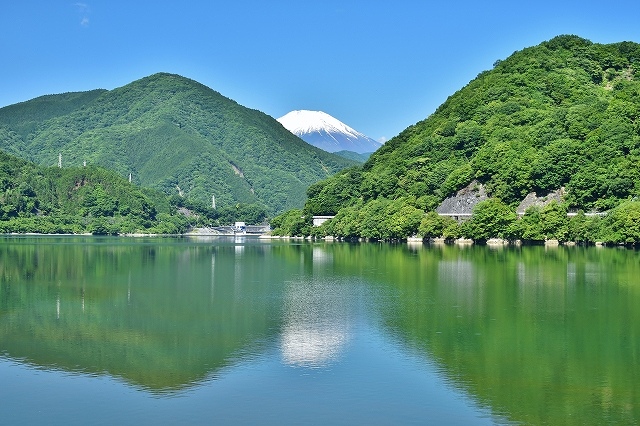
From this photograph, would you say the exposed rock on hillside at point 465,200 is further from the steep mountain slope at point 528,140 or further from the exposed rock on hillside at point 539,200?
the exposed rock on hillside at point 539,200

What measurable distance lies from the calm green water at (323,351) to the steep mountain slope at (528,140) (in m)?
53.3

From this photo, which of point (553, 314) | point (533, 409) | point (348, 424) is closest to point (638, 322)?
point (553, 314)

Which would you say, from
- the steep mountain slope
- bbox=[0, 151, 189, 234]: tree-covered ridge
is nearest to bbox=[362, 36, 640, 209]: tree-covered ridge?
the steep mountain slope

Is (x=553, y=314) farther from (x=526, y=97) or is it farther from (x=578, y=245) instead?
(x=526, y=97)

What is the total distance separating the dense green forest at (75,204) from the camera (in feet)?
545

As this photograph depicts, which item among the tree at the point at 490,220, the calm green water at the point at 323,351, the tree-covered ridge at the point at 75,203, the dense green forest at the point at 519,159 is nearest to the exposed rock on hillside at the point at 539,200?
the dense green forest at the point at 519,159

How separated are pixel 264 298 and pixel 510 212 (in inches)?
2378

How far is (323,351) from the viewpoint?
74.4 ft

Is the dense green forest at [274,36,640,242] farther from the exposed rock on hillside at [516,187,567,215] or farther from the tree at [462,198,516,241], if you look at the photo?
the exposed rock on hillside at [516,187,567,215]

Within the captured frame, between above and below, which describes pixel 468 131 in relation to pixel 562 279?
above

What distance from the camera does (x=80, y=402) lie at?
17406mm

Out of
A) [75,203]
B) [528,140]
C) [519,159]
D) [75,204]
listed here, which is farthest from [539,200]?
[75,203]

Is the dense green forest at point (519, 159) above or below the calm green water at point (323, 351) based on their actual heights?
above

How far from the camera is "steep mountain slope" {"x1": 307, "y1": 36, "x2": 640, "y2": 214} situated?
92.0m
